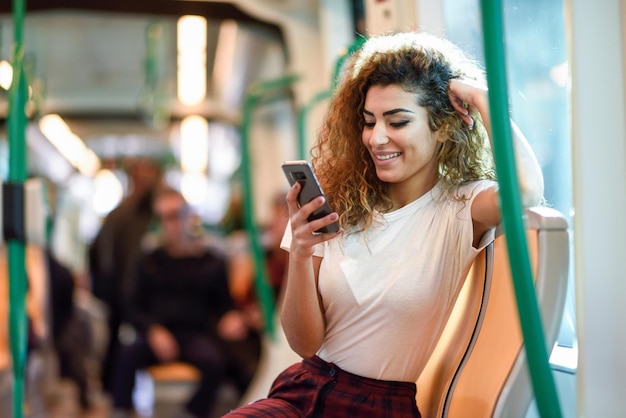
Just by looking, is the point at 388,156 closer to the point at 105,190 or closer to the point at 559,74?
the point at 559,74

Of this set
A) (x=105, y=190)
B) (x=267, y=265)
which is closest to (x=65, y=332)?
(x=267, y=265)

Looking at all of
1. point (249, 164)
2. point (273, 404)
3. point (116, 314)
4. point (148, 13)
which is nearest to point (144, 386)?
point (116, 314)

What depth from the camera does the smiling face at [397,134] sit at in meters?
1.60

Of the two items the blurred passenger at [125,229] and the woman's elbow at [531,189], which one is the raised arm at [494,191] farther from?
the blurred passenger at [125,229]

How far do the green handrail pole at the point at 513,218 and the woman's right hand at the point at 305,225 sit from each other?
33 cm

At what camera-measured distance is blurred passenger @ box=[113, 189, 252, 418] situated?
172 inches

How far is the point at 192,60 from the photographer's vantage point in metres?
7.27

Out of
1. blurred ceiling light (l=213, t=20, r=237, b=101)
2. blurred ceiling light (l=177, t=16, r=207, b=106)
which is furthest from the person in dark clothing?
blurred ceiling light (l=213, t=20, r=237, b=101)

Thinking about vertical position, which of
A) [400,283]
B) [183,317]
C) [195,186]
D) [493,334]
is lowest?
[195,186]

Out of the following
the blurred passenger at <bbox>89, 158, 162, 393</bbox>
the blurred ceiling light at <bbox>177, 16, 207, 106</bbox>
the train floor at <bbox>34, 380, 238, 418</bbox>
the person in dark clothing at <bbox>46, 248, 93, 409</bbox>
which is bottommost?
the train floor at <bbox>34, 380, 238, 418</bbox>

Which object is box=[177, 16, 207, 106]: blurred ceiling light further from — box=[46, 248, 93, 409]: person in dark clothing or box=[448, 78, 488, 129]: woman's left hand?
box=[448, 78, 488, 129]: woman's left hand

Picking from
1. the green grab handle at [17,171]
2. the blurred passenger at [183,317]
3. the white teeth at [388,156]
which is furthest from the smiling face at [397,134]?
the blurred passenger at [183,317]

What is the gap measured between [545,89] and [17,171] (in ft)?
5.64

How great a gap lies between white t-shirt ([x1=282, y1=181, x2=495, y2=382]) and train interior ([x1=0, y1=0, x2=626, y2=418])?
0.30ft
